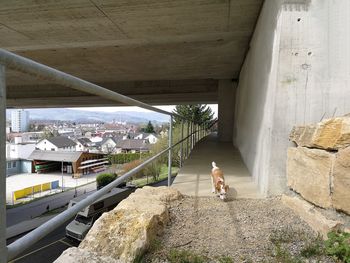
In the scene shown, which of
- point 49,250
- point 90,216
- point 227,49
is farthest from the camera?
point 49,250

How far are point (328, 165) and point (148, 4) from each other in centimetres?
365

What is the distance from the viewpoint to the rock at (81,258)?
173 centimetres

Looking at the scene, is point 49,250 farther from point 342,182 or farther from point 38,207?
point 38,207

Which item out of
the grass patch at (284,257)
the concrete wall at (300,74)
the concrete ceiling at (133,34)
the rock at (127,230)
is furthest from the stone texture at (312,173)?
the concrete ceiling at (133,34)

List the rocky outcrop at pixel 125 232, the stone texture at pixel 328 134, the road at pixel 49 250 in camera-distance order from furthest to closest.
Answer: the road at pixel 49 250 < the stone texture at pixel 328 134 < the rocky outcrop at pixel 125 232

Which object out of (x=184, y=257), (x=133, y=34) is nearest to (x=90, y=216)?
(x=133, y=34)

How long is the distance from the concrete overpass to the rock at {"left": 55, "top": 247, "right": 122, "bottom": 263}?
107cm

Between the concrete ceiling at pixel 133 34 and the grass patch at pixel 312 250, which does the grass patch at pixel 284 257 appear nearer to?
the grass patch at pixel 312 250

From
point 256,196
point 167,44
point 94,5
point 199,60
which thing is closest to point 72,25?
point 94,5

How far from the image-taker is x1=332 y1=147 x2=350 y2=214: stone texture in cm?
201

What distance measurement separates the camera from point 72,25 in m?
5.50

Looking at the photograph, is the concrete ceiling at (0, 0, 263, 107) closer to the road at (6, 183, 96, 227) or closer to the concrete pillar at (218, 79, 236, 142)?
the concrete pillar at (218, 79, 236, 142)

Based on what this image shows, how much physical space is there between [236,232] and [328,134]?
1.01 m

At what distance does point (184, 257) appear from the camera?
1850 mm
